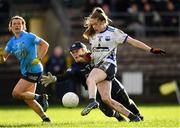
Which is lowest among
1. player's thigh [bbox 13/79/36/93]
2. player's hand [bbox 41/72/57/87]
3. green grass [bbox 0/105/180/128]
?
green grass [bbox 0/105/180/128]

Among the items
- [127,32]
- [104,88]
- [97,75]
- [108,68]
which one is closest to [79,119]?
[104,88]

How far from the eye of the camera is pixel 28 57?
17.2 m

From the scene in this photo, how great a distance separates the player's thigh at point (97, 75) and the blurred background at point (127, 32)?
12845 mm

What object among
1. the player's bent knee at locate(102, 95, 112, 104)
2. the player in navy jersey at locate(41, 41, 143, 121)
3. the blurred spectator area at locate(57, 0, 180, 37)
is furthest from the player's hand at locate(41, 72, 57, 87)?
the blurred spectator area at locate(57, 0, 180, 37)

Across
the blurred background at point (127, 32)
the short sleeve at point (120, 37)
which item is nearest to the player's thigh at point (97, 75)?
the short sleeve at point (120, 37)

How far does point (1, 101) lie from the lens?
28969 mm

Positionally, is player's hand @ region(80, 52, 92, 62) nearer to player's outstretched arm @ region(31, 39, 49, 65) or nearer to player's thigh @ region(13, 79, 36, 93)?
player's outstretched arm @ region(31, 39, 49, 65)

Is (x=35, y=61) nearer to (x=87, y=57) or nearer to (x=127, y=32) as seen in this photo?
(x=87, y=57)

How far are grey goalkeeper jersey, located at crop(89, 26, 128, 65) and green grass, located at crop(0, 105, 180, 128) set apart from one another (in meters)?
1.24

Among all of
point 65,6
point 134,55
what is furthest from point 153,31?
point 65,6

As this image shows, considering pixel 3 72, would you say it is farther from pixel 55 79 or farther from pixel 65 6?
pixel 55 79

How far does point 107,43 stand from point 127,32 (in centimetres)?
1426

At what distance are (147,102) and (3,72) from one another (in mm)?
5103

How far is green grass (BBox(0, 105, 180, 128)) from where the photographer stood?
15430mm
